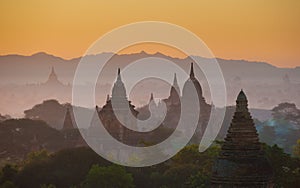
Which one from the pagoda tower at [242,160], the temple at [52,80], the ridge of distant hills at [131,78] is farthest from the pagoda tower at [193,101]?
the pagoda tower at [242,160]

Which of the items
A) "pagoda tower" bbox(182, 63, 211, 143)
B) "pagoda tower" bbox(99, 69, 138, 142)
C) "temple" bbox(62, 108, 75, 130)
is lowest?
"pagoda tower" bbox(99, 69, 138, 142)

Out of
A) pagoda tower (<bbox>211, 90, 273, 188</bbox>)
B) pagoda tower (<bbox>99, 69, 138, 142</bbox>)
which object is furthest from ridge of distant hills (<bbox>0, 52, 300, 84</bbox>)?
pagoda tower (<bbox>211, 90, 273, 188</bbox>)

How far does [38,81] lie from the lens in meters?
150

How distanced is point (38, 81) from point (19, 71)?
6257 mm

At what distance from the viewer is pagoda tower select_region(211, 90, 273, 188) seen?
127ft

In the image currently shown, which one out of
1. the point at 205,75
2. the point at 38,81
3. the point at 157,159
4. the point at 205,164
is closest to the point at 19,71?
the point at 38,81

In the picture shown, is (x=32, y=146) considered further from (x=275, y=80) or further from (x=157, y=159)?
(x=275, y=80)

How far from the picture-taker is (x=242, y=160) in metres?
38.9

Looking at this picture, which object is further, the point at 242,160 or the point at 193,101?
the point at 193,101

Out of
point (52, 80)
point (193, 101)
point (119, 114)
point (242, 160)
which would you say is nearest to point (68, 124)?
point (193, 101)

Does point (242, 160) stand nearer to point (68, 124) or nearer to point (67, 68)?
point (68, 124)

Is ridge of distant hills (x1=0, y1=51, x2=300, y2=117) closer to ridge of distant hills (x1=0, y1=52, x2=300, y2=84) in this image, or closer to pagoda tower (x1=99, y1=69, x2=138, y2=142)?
ridge of distant hills (x1=0, y1=52, x2=300, y2=84)

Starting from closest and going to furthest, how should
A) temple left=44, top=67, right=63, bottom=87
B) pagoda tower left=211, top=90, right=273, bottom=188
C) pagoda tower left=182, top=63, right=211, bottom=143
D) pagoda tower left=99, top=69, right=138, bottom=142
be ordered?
pagoda tower left=211, top=90, right=273, bottom=188 < pagoda tower left=99, top=69, right=138, bottom=142 < pagoda tower left=182, top=63, right=211, bottom=143 < temple left=44, top=67, right=63, bottom=87

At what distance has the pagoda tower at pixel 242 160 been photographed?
38.6 meters
